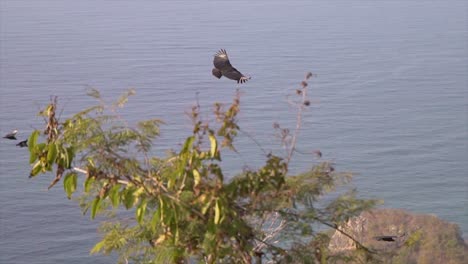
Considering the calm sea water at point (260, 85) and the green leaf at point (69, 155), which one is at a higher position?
the calm sea water at point (260, 85)

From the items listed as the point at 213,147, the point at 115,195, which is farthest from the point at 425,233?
the point at 115,195

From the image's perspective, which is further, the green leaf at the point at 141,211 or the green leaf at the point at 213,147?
the green leaf at the point at 213,147

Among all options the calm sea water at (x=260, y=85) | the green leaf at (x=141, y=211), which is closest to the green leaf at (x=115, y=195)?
the green leaf at (x=141, y=211)

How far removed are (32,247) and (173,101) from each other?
11341mm

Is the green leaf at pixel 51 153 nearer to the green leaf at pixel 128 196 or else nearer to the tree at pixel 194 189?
the tree at pixel 194 189

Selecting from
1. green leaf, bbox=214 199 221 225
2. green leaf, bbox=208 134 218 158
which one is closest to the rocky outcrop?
green leaf, bbox=208 134 218 158

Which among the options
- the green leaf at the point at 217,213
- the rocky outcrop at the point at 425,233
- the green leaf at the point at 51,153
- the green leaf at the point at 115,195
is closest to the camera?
the green leaf at the point at 217,213

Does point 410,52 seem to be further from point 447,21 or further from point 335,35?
point 447,21

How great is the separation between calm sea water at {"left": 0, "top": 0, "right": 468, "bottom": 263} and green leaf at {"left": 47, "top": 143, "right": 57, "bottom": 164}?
13080 millimetres

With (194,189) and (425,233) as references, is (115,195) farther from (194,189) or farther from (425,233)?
(425,233)

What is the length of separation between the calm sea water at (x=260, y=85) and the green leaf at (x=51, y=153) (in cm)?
1308

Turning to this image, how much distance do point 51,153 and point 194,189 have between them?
0.88 metres

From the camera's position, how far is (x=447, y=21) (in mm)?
58562

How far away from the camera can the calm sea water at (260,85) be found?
81.5 ft
